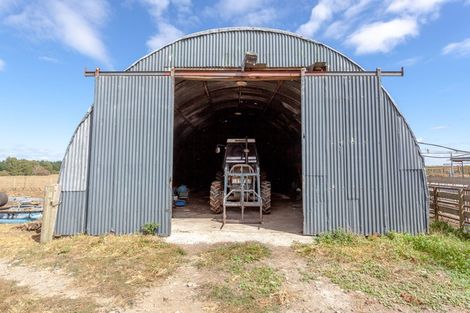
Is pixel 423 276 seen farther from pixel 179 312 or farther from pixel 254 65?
pixel 254 65

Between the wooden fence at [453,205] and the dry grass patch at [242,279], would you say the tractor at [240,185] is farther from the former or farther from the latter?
the wooden fence at [453,205]

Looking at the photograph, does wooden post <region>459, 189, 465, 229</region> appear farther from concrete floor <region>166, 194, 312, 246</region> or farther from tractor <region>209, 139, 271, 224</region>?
tractor <region>209, 139, 271, 224</region>

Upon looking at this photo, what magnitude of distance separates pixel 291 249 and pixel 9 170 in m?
71.0

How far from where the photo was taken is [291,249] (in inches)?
255

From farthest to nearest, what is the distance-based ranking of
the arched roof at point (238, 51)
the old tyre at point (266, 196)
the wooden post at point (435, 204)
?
1. the old tyre at point (266, 196)
2. the arched roof at point (238, 51)
3. the wooden post at point (435, 204)

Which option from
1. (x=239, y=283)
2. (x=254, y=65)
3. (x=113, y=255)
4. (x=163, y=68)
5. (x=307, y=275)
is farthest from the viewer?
Result: (x=163, y=68)

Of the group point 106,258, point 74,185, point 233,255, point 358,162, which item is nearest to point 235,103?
point 358,162

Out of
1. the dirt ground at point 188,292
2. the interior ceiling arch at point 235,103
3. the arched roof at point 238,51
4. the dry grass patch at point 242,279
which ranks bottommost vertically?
the dirt ground at point 188,292

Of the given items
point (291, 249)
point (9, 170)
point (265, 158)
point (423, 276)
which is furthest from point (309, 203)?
point (9, 170)

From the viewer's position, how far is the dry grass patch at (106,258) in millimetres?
4688

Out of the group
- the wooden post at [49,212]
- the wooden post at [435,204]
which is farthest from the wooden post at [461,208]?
the wooden post at [49,212]

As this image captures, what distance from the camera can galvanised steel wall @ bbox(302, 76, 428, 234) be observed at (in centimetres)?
740

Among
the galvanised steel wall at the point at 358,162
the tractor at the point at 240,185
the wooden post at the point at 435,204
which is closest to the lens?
the galvanised steel wall at the point at 358,162

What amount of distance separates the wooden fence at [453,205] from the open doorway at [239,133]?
14.1 ft
